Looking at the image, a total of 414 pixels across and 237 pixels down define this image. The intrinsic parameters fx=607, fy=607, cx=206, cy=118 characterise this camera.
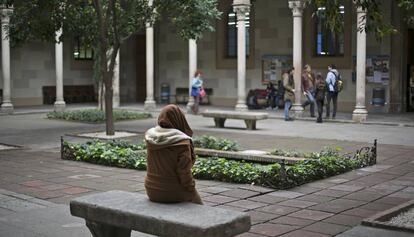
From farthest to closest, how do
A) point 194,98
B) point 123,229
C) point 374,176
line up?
point 194,98 < point 374,176 < point 123,229

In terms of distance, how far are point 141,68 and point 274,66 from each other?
778 centimetres

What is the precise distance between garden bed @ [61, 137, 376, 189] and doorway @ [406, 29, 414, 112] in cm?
1134

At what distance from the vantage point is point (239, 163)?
32.9 feet

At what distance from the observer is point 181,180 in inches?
202

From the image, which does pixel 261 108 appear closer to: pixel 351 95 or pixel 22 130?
pixel 351 95

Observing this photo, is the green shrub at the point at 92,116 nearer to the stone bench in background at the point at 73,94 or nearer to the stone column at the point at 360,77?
the stone bench in background at the point at 73,94

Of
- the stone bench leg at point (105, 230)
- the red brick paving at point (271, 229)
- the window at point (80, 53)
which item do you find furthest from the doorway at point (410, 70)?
the stone bench leg at point (105, 230)

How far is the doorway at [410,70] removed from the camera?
2220 centimetres

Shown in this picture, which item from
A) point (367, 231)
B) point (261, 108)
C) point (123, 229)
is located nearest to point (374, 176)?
point (367, 231)

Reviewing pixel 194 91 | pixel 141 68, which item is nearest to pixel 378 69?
pixel 194 91

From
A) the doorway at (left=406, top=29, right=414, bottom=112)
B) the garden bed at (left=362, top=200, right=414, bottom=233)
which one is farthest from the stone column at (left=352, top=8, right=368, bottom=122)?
the garden bed at (left=362, top=200, right=414, bottom=233)

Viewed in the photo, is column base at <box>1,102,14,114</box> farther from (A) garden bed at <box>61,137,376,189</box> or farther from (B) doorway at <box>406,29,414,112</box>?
(B) doorway at <box>406,29,414,112</box>

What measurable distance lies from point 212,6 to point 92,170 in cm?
725

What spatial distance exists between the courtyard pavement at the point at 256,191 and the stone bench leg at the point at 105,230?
0.81 metres
